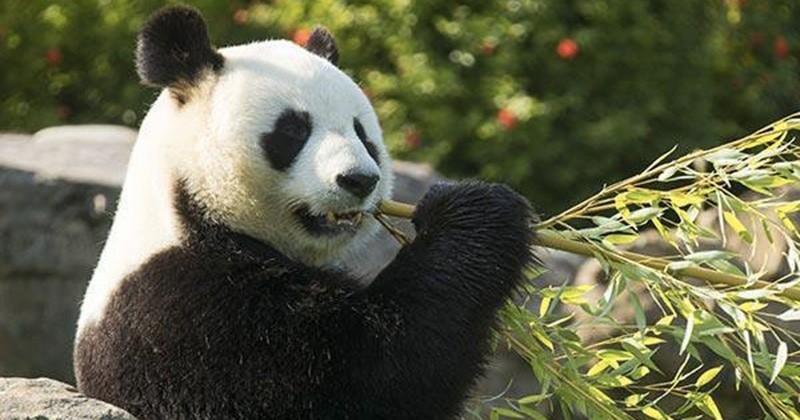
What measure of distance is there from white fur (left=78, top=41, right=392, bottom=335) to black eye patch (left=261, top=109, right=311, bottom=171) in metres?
0.02

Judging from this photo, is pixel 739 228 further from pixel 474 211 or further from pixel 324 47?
pixel 324 47

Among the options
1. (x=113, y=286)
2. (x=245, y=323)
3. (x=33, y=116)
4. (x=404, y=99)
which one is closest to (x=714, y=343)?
(x=245, y=323)

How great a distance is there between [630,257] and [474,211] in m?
0.49

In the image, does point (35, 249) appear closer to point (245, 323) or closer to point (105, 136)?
point (105, 136)

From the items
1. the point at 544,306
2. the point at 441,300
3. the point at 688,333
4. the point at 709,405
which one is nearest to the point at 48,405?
the point at 441,300

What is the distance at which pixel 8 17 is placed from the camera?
40.8 feet

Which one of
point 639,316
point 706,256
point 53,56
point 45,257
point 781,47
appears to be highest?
point 706,256

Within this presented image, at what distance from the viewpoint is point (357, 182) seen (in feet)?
15.4

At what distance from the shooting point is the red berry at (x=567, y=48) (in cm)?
1090

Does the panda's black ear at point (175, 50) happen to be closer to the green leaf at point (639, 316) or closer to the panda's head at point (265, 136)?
the panda's head at point (265, 136)

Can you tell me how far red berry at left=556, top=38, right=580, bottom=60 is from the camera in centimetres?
1090

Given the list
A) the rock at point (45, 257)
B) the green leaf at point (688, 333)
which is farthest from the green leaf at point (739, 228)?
the rock at point (45, 257)

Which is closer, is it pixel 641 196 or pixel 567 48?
pixel 641 196

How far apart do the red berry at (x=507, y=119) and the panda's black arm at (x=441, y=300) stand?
5741mm
